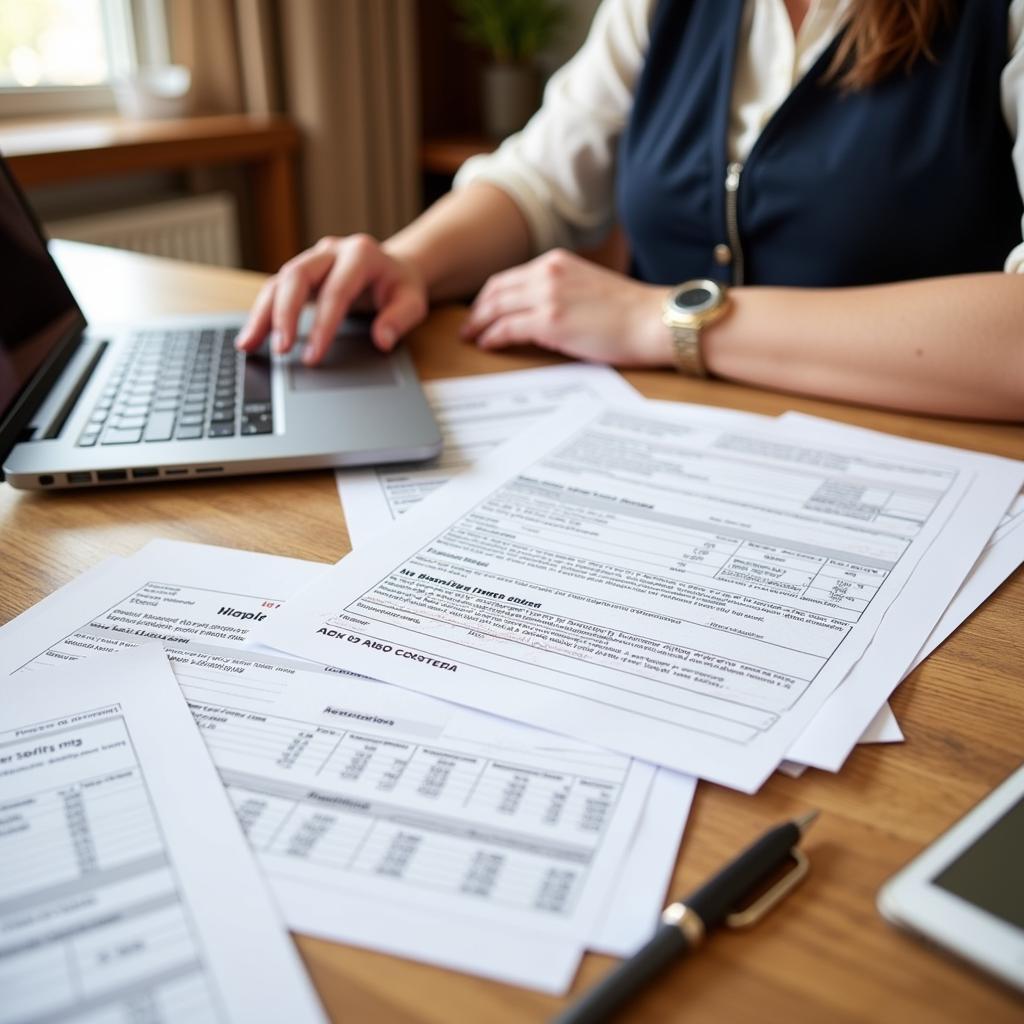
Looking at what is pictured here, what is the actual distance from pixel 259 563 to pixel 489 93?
2258 mm

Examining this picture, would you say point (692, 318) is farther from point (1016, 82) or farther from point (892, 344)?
point (1016, 82)

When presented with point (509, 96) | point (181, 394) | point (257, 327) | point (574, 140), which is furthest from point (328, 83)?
point (181, 394)

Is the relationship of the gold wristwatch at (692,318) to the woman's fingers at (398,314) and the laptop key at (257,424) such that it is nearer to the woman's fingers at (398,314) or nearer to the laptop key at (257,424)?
the woman's fingers at (398,314)

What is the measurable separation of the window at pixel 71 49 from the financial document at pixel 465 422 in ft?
5.67

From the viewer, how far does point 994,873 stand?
0.31 m

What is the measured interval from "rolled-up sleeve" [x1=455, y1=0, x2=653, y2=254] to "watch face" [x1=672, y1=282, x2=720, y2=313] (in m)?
0.36

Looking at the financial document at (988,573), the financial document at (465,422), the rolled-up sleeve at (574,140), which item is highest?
the rolled-up sleeve at (574,140)

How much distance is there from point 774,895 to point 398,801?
0.14 m

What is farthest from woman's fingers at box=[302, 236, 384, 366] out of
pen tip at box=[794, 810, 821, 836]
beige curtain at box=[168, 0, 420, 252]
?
beige curtain at box=[168, 0, 420, 252]

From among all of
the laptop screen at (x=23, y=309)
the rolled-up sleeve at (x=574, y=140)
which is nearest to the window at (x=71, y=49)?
the rolled-up sleeve at (x=574, y=140)

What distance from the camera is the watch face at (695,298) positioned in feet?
2.61

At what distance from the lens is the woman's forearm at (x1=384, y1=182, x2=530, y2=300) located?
1.00m

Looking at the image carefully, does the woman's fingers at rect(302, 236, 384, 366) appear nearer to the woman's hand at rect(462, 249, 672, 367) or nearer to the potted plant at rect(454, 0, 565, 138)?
the woman's hand at rect(462, 249, 672, 367)

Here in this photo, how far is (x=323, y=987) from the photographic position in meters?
0.30
